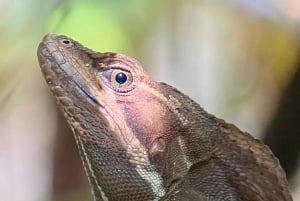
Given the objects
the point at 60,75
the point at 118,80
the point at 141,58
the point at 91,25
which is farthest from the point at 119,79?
the point at 141,58

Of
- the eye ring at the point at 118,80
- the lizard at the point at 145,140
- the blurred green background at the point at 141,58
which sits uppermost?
the blurred green background at the point at 141,58

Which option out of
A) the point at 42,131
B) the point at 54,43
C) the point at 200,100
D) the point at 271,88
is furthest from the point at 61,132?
the point at 54,43

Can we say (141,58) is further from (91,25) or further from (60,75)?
(60,75)

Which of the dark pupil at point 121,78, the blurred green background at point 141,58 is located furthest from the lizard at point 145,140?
the blurred green background at point 141,58

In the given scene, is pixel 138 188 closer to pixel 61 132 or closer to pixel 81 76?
pixel 81 76

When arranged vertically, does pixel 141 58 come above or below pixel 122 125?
above

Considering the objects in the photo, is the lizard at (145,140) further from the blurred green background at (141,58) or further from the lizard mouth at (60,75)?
the blurred green background at (141,58)

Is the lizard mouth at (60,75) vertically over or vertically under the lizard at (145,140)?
over
